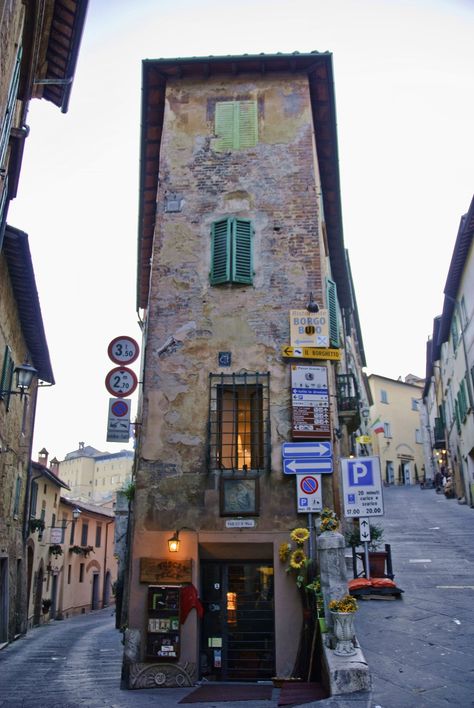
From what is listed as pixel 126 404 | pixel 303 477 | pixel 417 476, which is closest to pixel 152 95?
pixel 126 404

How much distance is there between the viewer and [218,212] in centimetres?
1356

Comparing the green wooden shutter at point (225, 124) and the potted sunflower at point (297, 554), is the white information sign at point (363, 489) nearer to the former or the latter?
the potted sunflower at point (297, 554)

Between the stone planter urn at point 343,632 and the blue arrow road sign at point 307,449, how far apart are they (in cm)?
371

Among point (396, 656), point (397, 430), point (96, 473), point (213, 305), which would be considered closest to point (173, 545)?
point (396, 656)

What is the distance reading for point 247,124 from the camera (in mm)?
14188

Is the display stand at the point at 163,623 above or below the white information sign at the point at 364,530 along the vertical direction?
below

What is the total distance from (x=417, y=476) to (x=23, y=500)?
150 feet

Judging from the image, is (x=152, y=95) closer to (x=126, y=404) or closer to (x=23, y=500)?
(x=126, y=404)

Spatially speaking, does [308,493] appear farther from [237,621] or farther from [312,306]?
[312,306]

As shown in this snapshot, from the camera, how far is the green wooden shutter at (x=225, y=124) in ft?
46.1

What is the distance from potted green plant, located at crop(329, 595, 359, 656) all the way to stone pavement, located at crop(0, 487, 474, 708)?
0.48 m

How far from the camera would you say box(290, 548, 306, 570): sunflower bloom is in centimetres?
1081

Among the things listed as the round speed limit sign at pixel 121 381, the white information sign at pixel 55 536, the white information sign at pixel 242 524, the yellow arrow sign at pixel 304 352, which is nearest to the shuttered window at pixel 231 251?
the yellow arrow sign at pixel 304 352

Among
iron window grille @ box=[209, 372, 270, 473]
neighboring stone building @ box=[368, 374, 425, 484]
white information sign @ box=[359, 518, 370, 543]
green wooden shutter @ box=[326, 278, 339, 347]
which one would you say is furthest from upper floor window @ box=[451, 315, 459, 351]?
neighboring stone building @ box=[368, 374, 425, 484]
